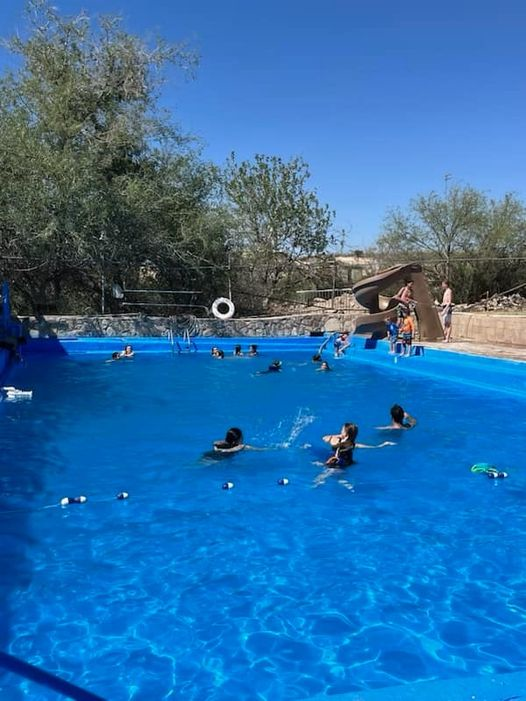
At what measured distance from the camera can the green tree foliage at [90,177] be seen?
1914 cm

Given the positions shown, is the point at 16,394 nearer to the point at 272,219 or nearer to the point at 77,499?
the point at 77,499

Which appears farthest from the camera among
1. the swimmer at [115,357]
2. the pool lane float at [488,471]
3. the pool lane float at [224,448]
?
the swimmer at [115,357]

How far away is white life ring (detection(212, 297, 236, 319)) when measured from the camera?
22.3 metres

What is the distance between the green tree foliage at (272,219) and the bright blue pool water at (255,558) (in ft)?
53.7

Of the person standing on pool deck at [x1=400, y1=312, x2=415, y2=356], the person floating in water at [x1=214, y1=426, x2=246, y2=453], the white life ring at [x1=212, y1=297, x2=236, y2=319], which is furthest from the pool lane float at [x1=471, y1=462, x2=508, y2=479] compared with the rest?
the white life ring at [x1=212, y1=297, x2=236, y2=319]

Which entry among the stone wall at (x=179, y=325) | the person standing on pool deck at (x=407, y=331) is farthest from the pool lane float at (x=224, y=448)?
the stone wall at (x=179, y=325)

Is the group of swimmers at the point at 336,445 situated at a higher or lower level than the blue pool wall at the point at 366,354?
lower

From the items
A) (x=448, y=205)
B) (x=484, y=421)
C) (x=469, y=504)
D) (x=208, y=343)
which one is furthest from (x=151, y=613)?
(x=448, y=205)

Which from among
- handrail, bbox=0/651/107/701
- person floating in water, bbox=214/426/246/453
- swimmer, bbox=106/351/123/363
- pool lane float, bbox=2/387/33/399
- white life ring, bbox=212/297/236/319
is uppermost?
white life ring, bbox=212/297/236/319

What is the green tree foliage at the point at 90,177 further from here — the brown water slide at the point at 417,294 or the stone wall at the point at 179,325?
the brown water slide at the point at 417,294

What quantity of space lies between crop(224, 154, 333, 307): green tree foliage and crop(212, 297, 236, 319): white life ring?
3167 millimetres

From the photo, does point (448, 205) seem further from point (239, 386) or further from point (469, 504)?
point (469, 504)

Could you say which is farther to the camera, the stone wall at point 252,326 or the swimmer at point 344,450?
the stone wall at point 252,326

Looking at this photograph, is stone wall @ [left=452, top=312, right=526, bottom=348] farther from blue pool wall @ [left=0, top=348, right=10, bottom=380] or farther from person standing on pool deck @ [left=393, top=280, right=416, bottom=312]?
blue pool wall @ [left=0, top=348, right=10, bottom=380]
